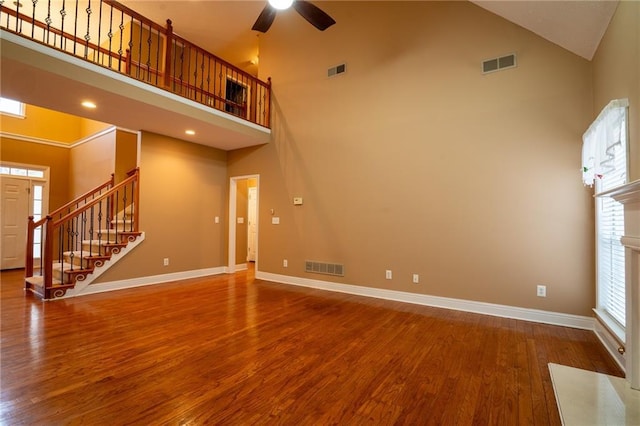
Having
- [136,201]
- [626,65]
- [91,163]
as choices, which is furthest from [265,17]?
[91,163]

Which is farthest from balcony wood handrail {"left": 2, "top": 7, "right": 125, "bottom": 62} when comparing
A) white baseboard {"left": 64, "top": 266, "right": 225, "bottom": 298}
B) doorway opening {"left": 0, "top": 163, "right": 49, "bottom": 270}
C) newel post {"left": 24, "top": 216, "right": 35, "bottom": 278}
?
doorway opening {"left": 0, "top": 163, "right": 49, "bottom": 270}

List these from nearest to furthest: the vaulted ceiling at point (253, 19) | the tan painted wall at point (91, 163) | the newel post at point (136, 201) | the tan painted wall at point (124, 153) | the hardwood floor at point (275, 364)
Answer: the hardwood floor at point (275, 364) → the vaulted ceiling at point (253, 19) → the newel post at point (136, 201) → the tan painted wall at point (124, 153) → the tan painted wall at point (91, 163)

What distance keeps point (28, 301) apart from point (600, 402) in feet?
20.6

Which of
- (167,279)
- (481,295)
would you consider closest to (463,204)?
(481,295)

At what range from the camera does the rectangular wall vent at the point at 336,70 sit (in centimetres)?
509

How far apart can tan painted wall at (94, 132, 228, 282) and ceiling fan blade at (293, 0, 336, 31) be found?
3619 millimetres

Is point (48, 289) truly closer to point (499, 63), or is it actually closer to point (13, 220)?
point (13, 220)

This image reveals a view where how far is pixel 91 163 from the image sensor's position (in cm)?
661

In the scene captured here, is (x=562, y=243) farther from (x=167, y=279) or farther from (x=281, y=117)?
(x=167, y=279)

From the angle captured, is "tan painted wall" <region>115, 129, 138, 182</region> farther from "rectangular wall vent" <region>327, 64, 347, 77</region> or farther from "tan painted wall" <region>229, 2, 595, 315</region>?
"rectangular wall vent" <region>327, 64, 347, 77</region>

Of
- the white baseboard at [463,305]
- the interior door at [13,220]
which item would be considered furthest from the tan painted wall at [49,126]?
the white baseboard at [463,305]

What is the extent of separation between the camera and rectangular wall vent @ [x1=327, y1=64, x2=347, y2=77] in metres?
5.09

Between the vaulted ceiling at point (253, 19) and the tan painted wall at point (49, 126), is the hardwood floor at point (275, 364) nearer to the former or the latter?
the vaulted ceiling at point (253, 19)

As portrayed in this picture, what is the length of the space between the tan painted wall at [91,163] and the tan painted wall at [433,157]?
3.25 metres
